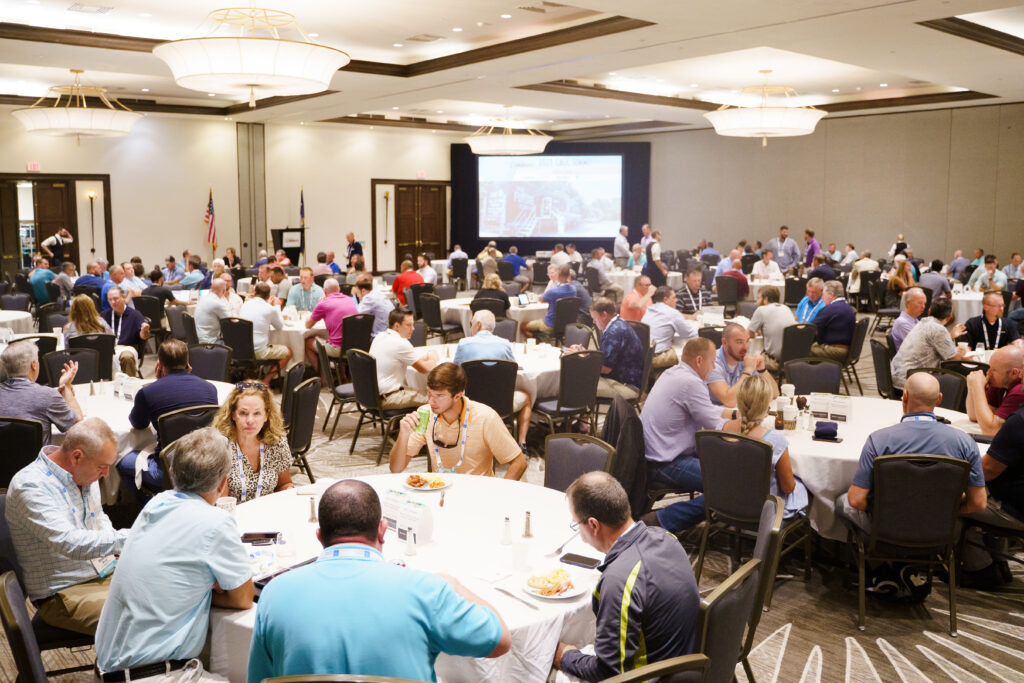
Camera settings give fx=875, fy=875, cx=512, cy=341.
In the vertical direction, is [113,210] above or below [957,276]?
above

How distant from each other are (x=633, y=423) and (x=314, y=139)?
18.5 m

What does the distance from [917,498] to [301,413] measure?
140 inches

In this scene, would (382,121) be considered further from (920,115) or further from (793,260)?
(920,115)

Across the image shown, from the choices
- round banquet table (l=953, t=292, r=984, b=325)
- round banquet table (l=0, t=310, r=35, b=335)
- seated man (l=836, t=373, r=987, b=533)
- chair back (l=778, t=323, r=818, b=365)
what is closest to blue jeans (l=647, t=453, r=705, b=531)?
seated man (l=836, t=373, r=987, b=533)

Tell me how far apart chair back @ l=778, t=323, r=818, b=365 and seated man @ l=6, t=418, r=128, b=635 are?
21.8 ft

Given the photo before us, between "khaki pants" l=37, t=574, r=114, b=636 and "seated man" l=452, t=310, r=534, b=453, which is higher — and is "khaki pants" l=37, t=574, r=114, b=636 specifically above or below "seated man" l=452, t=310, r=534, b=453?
below

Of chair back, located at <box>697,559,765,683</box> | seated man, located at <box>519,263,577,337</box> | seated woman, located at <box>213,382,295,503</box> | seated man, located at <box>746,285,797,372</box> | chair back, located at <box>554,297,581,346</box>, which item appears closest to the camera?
chair back, located at <box>697,559,765,683</box>

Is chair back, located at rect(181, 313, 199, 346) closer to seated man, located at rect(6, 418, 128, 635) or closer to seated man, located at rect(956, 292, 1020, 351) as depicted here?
seated man, located at rect(6, 418, 128, 635)

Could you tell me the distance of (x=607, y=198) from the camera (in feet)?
76.4

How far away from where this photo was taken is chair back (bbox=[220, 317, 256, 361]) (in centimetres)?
860

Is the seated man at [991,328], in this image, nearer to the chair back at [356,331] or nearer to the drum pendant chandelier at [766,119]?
the drum pendant chandelier at [766,119]

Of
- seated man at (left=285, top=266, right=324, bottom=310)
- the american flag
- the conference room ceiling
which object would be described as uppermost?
the conference room ceiling

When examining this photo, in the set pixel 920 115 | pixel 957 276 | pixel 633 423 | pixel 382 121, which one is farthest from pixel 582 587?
pixel 382 121

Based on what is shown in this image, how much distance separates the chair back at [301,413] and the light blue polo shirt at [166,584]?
2.78 meters
